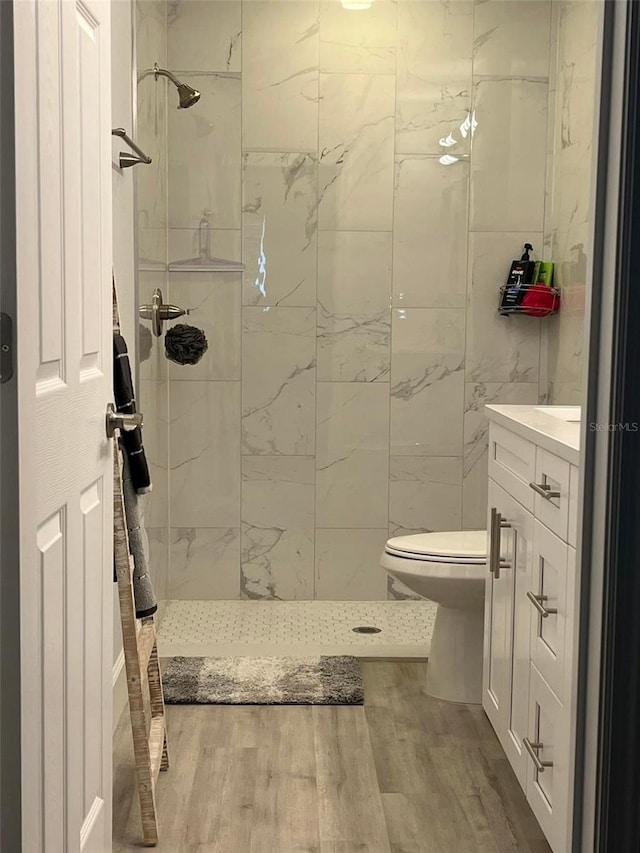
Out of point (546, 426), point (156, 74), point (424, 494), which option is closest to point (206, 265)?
point (156, 74)

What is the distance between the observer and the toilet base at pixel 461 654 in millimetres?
3164

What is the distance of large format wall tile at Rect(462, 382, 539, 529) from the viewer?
4309 millimetres

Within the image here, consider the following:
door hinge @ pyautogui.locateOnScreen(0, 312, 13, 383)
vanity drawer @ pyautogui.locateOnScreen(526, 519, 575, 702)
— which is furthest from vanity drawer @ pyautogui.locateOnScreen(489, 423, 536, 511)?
door hinge @ pyautogui.locateOnScreen(0, 312, 13, 383)

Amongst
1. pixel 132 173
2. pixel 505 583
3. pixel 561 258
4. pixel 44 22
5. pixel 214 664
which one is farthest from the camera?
pixel 561 258

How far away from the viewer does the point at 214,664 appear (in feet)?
11.4

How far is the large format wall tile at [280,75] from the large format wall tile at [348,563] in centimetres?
162

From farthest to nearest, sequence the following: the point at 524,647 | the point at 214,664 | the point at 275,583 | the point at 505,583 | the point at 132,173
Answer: the point at 275,583 → the point at 214,664 → the point at 132,173 → the point at 505,583 → the point at 524,647

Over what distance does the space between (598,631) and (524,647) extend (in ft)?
2.67

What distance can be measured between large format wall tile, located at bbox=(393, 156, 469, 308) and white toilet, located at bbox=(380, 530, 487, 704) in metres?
1.34

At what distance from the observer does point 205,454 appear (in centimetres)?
430

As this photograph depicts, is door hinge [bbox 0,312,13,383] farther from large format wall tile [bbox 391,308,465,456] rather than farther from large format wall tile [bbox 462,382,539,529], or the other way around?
large format wall tile [bbox 462,382,539,529]

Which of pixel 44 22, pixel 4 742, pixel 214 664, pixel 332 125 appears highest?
pixel 332 125

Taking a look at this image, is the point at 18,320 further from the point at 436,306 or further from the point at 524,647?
the point at 436,306

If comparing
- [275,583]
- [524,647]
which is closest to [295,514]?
[275,583]
